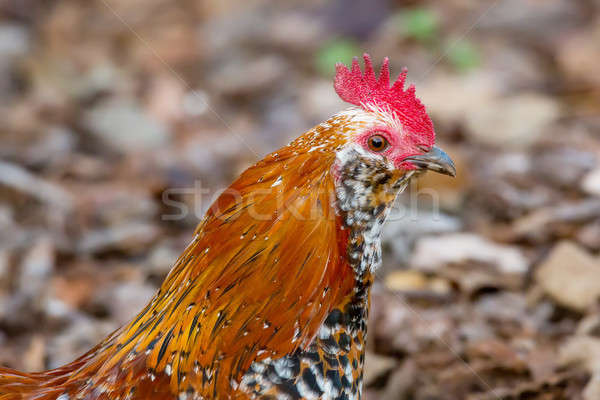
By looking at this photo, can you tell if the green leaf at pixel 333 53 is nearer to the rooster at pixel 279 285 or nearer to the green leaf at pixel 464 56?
the green leaf at pixel 464 56

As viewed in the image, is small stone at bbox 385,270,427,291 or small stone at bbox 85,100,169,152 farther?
small stone at bbox 85,100,169,152

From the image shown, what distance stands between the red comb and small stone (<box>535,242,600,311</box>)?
1680 millimetres

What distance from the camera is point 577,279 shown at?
3412 millimetres

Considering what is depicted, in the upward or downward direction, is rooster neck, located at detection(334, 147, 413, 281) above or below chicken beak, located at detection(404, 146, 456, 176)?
below

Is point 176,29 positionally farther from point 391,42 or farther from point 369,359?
point 369,359

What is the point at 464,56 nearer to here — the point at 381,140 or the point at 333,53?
the point at 333,53

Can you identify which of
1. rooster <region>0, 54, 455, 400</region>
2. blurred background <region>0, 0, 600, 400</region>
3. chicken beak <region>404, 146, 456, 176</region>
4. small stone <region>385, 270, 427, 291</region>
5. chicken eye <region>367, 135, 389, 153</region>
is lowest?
rooster <region>0, 54, 455, 400</region>

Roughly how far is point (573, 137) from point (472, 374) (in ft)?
7.92

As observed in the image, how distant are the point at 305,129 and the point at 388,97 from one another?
3035mm

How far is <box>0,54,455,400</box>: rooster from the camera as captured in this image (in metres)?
1.98

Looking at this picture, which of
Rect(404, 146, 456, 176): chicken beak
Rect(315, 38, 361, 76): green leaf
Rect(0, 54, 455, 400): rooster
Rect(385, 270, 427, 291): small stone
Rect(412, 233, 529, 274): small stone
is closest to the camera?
Rect(0, 54, 455, 400): rooster

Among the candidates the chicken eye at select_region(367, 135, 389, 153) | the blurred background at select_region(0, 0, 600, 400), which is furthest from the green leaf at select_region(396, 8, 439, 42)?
the chicken eye at select_region(367, 135, 389, 153)

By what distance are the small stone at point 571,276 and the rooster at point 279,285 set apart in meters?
1.62

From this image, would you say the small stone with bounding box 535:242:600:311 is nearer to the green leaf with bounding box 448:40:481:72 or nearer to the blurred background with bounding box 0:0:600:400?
the blurred background with bounding box 0:0:600:400
